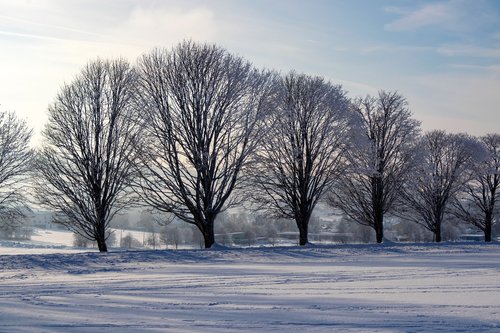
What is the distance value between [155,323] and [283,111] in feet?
64.8

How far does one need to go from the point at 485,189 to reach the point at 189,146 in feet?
99.1

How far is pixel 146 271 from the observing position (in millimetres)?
16391

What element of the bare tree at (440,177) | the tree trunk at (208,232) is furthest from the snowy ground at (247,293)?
the bare tree at (440,177)

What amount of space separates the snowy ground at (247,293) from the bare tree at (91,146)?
6.43 m

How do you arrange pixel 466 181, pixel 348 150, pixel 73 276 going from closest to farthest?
pixel 73 276, pixel 348 150, pixel 466 181

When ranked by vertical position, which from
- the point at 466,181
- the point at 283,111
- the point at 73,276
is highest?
the point at 283,111

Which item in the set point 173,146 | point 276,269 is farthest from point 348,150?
point 276,269

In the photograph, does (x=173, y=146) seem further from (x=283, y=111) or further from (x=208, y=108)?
(x=283, y=111)

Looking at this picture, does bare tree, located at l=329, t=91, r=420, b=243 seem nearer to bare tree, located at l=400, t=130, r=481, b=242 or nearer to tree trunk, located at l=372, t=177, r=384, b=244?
tree trunk, located at l=372, t=177, r=384, b=244

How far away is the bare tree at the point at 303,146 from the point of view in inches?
1096

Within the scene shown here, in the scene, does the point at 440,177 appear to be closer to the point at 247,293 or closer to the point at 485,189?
the point at 485,189

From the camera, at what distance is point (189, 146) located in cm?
2470

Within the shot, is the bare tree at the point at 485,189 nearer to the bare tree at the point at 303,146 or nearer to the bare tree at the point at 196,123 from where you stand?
the bare tree at the point at 303,146

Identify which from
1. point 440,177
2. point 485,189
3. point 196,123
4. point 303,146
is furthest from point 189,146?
point 485,189
